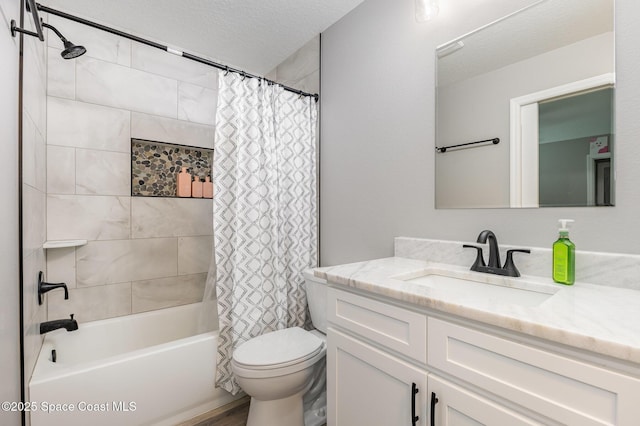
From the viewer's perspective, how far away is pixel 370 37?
6.05 ft

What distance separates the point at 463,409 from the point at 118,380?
156 centimetres

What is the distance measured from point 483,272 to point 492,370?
53 cm

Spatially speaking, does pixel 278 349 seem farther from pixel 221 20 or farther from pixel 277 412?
pixel 221 20

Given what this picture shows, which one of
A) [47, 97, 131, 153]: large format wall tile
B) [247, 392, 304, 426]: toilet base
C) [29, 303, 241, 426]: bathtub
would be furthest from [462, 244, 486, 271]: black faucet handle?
[47, 97, 131, 153]: large format wall tile

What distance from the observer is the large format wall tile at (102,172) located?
2014 millimetres

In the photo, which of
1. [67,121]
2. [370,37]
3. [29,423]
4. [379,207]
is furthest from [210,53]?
[29,423]

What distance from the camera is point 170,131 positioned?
2.37m

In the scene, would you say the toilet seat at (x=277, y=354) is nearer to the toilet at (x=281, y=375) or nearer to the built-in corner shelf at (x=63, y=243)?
the toilet at (x=281, y=375)

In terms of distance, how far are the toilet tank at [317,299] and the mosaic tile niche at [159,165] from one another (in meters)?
1.37

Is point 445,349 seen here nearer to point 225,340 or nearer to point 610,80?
point 610,80

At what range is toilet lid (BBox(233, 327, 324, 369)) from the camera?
56.0 inches

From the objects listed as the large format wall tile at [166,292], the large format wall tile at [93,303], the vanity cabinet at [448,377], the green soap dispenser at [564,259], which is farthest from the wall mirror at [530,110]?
the large format wall tile at [93,303]

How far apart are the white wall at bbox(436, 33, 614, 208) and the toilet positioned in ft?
3.36

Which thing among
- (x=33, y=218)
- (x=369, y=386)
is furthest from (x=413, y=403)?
(x=33, y=218)
